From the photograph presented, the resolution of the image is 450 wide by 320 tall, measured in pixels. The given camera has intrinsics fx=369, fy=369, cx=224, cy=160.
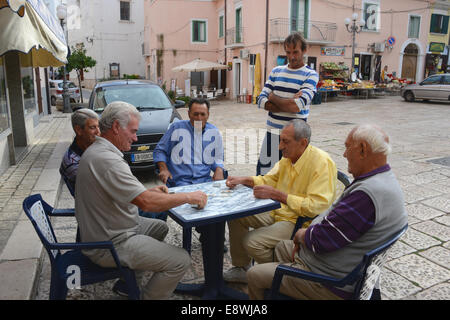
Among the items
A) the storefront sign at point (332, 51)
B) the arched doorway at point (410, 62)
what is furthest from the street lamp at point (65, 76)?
the arched doorway at point (410, 62)

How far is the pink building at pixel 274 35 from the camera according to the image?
21.0 meters

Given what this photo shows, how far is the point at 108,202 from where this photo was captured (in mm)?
2195

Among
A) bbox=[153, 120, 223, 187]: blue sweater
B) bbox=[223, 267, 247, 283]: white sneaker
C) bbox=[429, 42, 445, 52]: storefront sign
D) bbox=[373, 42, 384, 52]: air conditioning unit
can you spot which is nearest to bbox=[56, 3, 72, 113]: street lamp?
bbox=[153, 120, 223, 187]: blue sweater

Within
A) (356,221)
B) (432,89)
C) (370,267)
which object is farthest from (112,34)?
(370,267)

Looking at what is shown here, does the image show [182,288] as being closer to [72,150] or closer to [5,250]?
[72,150]

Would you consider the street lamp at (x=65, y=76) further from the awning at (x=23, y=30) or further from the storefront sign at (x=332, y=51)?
the storefront sign at (x=332, y=51)

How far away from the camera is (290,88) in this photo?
3.76m

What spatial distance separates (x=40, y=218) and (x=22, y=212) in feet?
7.22

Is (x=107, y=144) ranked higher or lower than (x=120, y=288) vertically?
higher

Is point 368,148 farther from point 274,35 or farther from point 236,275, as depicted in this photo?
point 274,35

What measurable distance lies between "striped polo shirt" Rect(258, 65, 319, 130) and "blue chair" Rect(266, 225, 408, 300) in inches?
78.5

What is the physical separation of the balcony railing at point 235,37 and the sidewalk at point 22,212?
52.7ft

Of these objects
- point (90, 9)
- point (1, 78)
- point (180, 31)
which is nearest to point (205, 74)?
point (180, 31)
